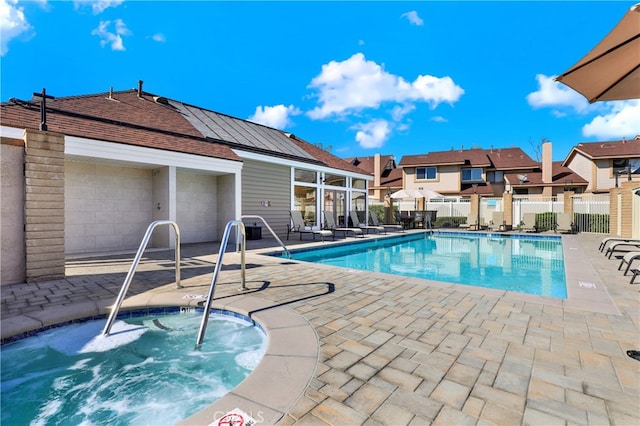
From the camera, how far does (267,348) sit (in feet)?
8.92

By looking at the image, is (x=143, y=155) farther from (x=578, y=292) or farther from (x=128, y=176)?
(x=578, y=292)

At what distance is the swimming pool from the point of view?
22.5ft

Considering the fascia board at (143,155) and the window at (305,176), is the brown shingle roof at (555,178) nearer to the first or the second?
the window at (305,176)

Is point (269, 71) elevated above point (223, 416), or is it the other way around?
point (269, 71)

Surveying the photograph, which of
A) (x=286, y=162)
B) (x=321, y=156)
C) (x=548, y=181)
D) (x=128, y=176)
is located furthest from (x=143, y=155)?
(x=548, y=181)

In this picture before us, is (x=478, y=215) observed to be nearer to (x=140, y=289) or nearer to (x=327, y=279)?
(x=327, y=279)

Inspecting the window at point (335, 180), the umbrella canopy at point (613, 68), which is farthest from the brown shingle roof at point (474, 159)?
the umbrella canopy at point (613, 68)

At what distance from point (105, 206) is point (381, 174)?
28.6m

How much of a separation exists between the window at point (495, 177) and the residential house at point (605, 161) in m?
6.34

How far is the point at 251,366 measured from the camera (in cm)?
293

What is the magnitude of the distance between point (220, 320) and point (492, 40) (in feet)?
61.9

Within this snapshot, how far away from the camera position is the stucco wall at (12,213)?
4965 mm

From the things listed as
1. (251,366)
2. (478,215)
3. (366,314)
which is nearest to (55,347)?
(251,366)

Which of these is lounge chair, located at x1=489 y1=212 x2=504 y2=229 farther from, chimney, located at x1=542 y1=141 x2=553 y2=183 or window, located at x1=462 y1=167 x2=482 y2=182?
chimney, located at x1=542 y1=141 x2=553 y2=183
